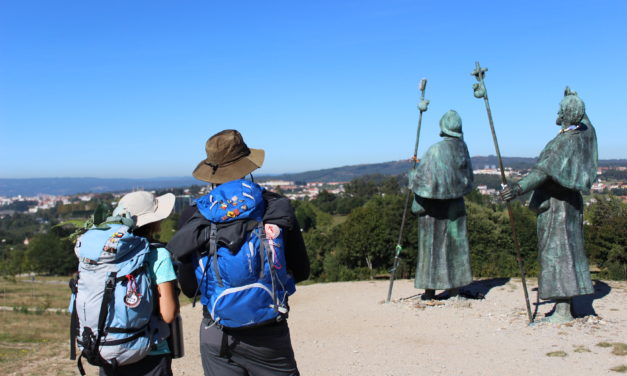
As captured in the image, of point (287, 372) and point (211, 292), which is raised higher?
point (211, 292)

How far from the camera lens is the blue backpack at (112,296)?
11.6ft

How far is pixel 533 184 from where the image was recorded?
341 inches

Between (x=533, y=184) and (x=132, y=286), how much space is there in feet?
22.7

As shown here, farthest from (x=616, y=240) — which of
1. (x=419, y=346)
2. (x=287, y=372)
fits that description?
(x=287, y=372)

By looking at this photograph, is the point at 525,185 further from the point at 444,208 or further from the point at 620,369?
the point at 620,369

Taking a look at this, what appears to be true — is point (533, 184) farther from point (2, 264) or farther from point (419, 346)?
point (2, 264)

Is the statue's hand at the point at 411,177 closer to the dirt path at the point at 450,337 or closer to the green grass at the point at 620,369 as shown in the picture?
the dirt path at the point at 450,337

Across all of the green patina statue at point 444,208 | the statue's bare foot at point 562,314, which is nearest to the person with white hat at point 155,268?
the green patina statue at point 444,208

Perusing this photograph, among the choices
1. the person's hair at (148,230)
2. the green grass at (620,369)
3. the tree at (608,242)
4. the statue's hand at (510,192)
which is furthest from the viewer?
the tree at (608,242)

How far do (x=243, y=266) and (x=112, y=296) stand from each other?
971 mm

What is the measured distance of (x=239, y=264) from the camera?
125 inches

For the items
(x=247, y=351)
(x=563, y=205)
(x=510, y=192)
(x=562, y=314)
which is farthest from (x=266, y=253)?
(x=562, y=314)

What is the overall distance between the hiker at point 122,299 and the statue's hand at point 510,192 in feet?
19.9

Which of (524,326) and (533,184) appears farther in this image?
(524,326)
